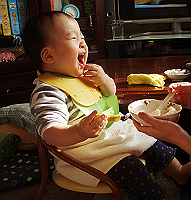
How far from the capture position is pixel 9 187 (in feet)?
5.26

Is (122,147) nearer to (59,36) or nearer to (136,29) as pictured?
(59,36)

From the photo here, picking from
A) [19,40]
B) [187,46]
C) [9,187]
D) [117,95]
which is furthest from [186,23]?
[9,187]

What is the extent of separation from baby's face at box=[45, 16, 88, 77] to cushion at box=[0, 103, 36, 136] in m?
0.75

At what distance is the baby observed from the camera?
1033mm

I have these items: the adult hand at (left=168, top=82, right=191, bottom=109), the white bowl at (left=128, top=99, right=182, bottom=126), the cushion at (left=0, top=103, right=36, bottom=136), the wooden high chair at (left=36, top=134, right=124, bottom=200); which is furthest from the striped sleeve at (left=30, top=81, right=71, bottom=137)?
the cushion at (left=0, top=103, right=36, bottom=136)

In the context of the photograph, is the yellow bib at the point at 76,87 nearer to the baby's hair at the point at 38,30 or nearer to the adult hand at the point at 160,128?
the baby's hair at the point at 38,30

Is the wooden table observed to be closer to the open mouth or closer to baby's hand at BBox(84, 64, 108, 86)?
baby's hand at BBox(84, 64, 108, 86)

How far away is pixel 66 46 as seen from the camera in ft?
3.71

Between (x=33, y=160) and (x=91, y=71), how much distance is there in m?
0.84

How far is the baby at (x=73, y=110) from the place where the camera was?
1.03m

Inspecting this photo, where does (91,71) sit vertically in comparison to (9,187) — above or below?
above

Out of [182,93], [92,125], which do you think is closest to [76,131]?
[92,125]

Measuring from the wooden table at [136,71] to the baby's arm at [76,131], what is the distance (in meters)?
0.44

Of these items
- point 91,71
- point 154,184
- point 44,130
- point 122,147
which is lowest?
point 154,184
